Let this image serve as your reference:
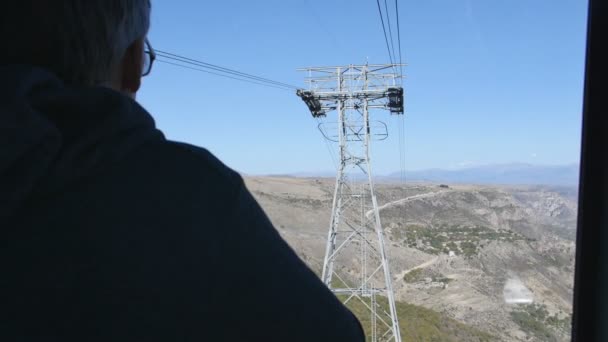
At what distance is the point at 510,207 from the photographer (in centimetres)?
364

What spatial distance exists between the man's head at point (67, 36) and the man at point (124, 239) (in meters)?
0.06

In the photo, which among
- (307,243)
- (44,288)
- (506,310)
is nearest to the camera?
(44,288)

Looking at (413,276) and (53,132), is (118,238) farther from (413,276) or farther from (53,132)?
(413,276)

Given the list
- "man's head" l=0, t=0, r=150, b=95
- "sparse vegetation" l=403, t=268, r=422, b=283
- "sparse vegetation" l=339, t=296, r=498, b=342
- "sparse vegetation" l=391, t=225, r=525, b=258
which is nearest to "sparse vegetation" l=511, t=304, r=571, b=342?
"sparse vegetation" l=339, t=296, r=498, b=342

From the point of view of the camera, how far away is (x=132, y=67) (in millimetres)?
567

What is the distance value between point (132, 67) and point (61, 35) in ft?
0.34

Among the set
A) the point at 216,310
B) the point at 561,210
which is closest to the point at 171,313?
the point at 216,310

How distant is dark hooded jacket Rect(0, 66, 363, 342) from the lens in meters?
0.38

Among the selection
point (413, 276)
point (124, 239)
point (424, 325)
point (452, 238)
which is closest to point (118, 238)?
point (124, 239)

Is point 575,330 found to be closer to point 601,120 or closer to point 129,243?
point 601,120

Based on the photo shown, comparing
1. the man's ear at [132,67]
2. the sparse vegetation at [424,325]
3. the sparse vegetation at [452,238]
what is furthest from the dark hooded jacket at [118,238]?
the sparse vegetation at [452,238]

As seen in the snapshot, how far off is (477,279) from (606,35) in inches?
108

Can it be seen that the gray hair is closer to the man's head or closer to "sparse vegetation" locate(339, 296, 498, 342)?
the man's head

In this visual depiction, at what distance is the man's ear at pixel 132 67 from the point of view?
1.83 feet
